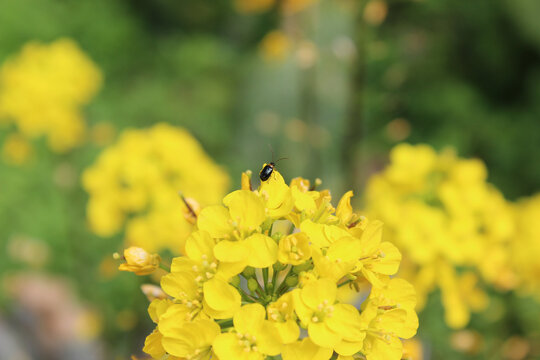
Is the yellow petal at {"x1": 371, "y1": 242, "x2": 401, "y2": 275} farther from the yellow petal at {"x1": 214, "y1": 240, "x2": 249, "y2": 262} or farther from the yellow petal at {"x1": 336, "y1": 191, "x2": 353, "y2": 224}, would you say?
the yellow petal at {"x1": 214, "y1": 240, "x2": 249, "y2": 262}

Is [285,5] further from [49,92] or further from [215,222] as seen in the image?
[215,222]

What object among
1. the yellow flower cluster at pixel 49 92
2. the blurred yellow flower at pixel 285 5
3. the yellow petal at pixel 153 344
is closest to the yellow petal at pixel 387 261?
the yellow petal at pixel 153 344

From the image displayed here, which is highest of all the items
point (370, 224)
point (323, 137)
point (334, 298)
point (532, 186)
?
point (532, 186)

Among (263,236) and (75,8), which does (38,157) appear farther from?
(263,236)

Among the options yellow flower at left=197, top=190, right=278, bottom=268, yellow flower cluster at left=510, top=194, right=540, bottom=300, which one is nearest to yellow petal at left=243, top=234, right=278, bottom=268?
yellow flower at left=197, top=190, right=278, bottom=268

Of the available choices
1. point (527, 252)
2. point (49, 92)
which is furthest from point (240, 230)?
point (49, 92)

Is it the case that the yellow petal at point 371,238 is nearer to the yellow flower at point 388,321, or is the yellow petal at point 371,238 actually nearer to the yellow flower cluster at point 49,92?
the yellow flower at point 388,321

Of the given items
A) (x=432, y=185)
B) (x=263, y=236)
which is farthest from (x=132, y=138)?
(x=263, y=236)

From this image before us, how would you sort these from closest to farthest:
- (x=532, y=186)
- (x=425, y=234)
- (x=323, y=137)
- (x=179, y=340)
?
1. (x=179, y=340)
2. (x=425, y=234)
3. (x=323, y=137)
4. (x=532, y=186)
